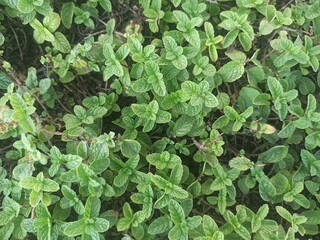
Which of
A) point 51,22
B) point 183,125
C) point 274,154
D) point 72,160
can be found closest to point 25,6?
point 51,22

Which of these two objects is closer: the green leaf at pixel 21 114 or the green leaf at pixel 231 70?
the green leaf at pixel 21 114

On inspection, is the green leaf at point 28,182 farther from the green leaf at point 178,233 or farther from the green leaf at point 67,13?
the green leaf at point 67,13

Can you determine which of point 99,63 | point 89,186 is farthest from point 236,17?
point 89,186

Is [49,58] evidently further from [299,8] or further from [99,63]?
[299,8]

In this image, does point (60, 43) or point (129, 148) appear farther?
point (60, 43)

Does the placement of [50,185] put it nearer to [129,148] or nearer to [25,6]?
[129,148]

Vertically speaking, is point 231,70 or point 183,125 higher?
point 231,70

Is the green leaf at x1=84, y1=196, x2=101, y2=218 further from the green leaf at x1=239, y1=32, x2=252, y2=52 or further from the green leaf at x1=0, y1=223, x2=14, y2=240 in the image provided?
the green leaf at x1=239, y1=32, x2=252, y2=52

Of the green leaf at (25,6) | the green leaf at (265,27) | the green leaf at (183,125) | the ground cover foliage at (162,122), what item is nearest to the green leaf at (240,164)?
the ground cover foliage at (162,122)
